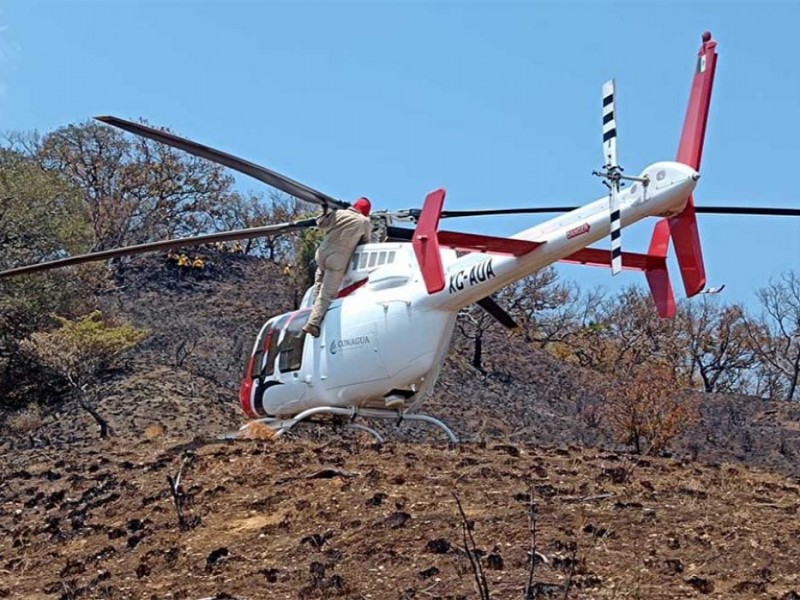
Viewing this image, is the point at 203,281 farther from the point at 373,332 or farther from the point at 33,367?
the point at 373,332

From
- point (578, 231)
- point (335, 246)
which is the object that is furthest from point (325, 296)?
point (578, 231)

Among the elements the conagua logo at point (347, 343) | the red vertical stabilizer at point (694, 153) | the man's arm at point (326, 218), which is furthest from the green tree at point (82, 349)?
the red vertical stabilizer at point (694, 153)

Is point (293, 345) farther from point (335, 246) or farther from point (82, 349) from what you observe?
point (82, 349)

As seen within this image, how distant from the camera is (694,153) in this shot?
12453 mm

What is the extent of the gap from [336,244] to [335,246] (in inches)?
1.3

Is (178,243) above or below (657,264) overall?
above

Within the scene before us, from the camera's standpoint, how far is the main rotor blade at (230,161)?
489 inches

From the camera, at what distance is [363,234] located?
16.0 m

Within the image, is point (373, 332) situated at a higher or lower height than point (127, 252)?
lower

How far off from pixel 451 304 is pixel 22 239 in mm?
20449

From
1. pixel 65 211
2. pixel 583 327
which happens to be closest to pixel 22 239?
pixel 65 211

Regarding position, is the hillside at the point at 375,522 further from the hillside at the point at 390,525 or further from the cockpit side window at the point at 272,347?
the cockpit side window at the point at 272,347

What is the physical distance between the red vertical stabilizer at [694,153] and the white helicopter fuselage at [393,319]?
263mm

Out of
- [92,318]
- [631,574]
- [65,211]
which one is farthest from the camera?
[65,211]
